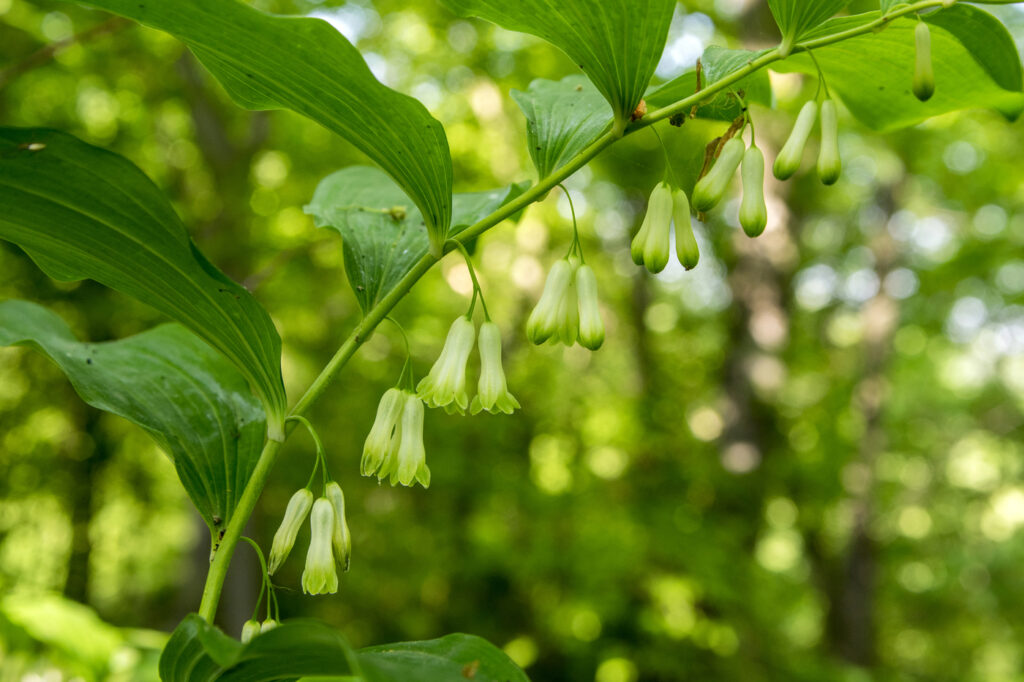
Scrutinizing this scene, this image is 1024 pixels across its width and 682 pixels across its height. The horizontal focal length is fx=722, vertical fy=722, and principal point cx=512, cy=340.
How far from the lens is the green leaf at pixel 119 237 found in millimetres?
717

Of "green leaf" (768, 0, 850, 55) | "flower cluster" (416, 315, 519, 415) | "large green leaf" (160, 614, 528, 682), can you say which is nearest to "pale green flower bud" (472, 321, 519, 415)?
"flower cluster" (416, 315, 519, 415)

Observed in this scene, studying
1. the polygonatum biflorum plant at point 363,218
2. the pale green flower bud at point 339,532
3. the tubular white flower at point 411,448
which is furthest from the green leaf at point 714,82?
the pale green flower bud at point 339,532

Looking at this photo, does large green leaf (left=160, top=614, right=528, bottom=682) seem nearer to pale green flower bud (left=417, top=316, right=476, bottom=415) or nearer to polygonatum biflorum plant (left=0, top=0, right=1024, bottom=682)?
polygonatum biflorum plant (left=0, top=0, right=1024, bottom=682)

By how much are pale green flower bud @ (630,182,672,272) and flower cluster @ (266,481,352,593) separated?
1.58 ft

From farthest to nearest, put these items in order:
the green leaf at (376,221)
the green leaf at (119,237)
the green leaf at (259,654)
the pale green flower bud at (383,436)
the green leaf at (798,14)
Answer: the green leaf at (376,221)
the pale green flower bud at (383,436)
the green leaf at (798,14)
the green leaf at (119,237)
the green leaf at (259,654)

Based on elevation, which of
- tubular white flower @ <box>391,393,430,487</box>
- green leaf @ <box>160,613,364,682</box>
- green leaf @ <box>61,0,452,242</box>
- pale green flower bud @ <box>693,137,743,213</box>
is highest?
green leaf @ <box>61,0,452,242</box>

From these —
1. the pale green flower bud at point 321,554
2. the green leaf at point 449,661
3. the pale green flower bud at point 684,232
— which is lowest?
the green leaf at point 449,661

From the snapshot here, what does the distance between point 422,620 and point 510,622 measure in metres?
0.60

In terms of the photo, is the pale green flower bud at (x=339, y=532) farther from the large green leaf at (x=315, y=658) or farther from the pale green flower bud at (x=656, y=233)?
the pale green flower bud at (x=656, y=233)

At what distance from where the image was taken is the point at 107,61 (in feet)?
15.5

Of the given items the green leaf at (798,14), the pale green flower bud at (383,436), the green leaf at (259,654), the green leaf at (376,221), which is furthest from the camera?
the green leaf at (376,221)

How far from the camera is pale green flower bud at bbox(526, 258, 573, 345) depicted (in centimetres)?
94

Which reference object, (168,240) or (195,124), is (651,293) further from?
(168,240)

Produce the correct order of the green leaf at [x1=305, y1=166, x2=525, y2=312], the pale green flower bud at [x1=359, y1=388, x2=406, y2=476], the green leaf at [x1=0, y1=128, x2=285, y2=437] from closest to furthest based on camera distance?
the green leaf at [x1=0, y1=128, x2=285, y2=437], the pale green flower bud at [x1=359, y1=388, x2=406, y2=476], the green leaf at [x1=305, y1=166, x2=525, y2=312]
